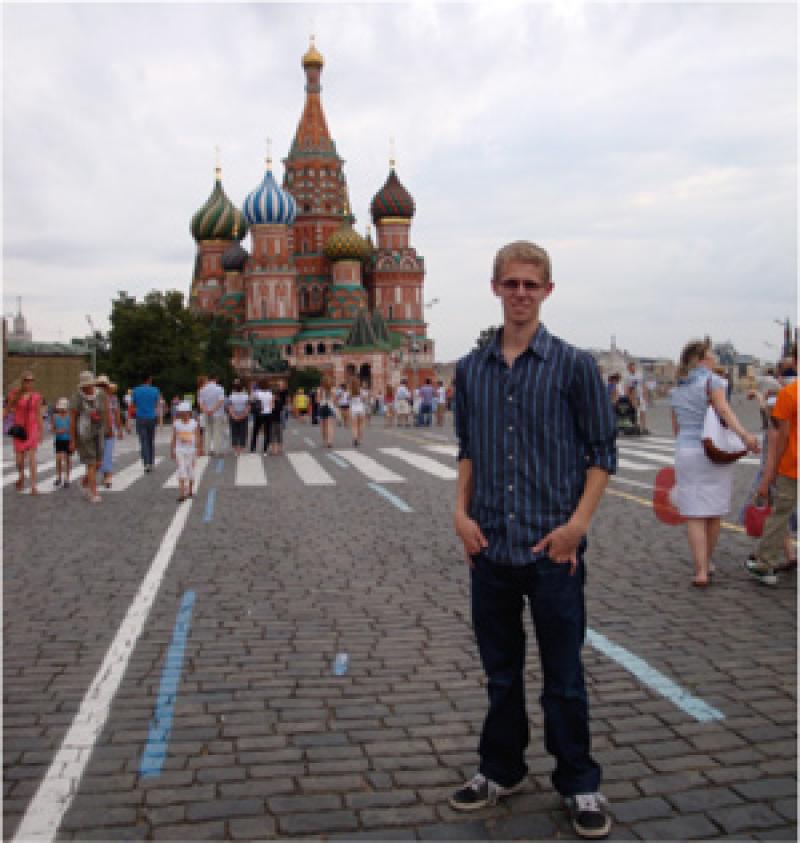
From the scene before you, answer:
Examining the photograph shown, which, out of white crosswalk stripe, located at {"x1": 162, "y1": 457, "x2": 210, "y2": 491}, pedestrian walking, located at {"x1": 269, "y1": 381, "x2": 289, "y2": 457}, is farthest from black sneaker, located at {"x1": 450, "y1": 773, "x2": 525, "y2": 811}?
pedestrian walking, located at {"x1": 269, "y1": 381, "x2": 289, "y2": 457}

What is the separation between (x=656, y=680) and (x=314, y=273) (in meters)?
94.4

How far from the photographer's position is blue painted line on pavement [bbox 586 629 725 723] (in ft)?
15.1

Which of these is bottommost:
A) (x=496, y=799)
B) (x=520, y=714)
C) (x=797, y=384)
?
(x=496, y=799)

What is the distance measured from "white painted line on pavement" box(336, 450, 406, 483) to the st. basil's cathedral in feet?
218

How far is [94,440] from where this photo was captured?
45.1 ft

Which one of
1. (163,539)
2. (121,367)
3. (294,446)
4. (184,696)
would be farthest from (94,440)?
(121,367)

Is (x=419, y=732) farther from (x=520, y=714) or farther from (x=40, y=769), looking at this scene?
(x=40, y=769)

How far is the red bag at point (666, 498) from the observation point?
8.27 meters

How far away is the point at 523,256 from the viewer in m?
3.62

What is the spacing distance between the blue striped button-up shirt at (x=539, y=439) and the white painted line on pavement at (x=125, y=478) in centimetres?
1232

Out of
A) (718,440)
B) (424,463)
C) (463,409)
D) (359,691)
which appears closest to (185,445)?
(424,463)

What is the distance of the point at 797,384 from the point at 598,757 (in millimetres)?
3711

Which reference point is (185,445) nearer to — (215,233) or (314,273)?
(314,273)

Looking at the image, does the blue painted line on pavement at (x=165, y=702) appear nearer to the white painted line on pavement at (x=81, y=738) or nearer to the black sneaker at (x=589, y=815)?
the white painted line on pavement at (x=81, y=738)
